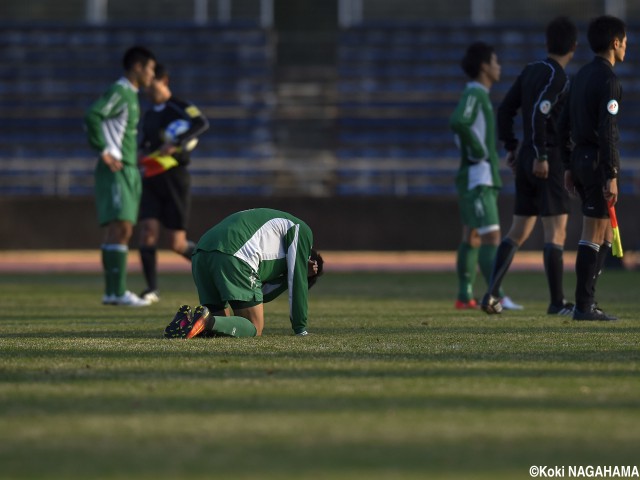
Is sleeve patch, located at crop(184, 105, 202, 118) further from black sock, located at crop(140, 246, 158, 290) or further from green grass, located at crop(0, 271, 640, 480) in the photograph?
green grass, located at crop(0, 271, 640, 480)

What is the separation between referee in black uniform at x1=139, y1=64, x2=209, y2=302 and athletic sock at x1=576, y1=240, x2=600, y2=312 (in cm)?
491

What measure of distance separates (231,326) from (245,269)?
36 centimetres

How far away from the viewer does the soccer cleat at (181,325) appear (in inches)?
298

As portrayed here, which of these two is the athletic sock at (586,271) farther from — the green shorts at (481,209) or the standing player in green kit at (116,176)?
the standing player in green kit at (116,176)

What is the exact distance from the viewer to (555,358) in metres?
6.58

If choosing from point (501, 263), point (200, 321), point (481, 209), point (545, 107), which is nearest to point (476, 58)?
point (481, 209)

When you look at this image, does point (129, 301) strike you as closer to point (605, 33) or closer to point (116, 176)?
point (116, 176)

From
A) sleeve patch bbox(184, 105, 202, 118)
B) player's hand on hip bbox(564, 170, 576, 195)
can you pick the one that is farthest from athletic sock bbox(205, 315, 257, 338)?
sleeve patch bbox(184, 105, 202, 118)

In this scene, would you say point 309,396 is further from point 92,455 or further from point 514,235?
point 514,235

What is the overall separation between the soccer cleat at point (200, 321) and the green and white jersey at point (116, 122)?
481 cm

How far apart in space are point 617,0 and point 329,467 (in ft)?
83.9

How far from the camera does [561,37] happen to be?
→ 1013 centimetres

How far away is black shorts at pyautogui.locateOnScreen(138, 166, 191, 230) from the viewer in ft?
42.2

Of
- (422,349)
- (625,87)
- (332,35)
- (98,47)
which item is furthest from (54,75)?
(422,349)
